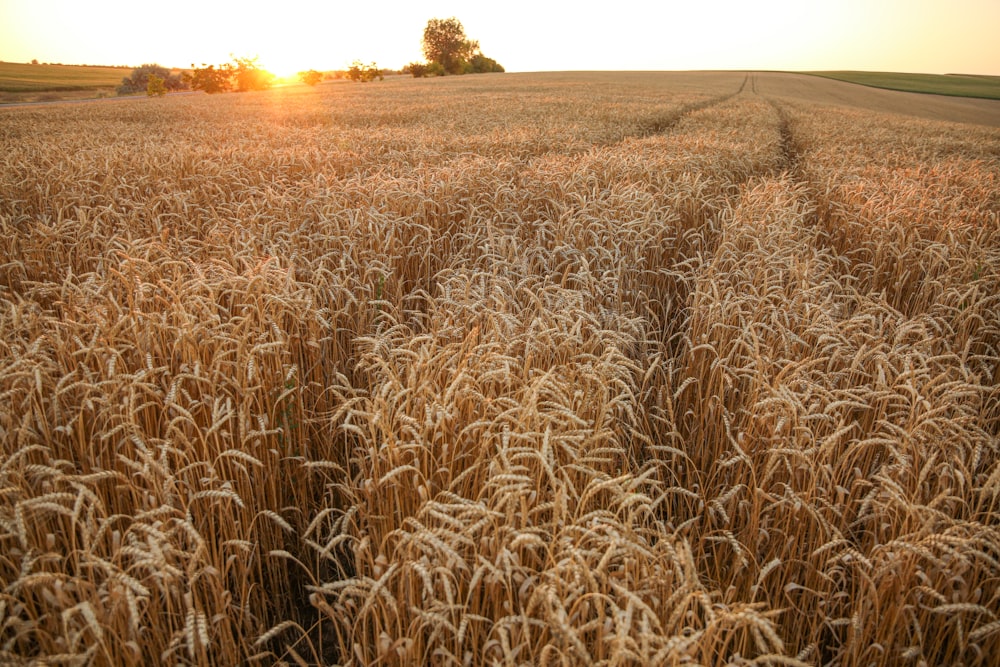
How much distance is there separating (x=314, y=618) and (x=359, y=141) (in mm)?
8166

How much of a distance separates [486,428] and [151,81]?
5538 centimetres

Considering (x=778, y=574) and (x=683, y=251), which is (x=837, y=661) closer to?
(x=778, y=574)

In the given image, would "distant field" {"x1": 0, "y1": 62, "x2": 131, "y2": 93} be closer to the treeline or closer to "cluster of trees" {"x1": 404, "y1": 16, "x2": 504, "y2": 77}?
the treeline

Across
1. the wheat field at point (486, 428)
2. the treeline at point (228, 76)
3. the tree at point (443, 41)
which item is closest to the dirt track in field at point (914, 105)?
the wheat field at point (486, 428)

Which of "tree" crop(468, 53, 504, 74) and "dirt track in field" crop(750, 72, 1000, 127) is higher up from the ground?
"tree" crop(468, 53, 504, 74)

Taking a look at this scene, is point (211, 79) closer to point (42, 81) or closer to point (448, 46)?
point (42, 81)

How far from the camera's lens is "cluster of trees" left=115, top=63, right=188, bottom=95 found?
45031 millimetres

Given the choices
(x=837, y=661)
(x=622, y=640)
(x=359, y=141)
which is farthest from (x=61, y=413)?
(x=359, y=141)

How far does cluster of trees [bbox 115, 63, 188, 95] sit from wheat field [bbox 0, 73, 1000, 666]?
4858 centimetres

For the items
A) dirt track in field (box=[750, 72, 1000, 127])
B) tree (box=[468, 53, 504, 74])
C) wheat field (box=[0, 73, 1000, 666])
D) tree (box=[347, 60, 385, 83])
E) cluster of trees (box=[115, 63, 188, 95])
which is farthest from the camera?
tree (box=[468, 53, 504, 74])

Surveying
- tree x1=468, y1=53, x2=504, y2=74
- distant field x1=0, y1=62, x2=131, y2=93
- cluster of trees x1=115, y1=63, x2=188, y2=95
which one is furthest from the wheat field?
tree x1=468, y1=53, x2=504, y2=74

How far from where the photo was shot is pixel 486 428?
1984mm

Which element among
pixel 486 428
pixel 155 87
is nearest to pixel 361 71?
pixel 155 87

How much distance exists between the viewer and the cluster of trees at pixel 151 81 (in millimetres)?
45031
